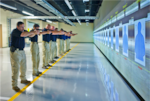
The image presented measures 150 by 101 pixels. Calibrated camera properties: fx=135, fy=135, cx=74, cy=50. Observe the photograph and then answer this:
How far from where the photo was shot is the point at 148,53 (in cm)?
311

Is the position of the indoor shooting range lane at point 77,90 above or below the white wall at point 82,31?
below

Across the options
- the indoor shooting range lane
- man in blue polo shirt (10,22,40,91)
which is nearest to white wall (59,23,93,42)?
the indoor shooting range lane

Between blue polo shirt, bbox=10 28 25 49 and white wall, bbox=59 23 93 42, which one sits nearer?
blue polo shirt, bbox=10 28 25 49

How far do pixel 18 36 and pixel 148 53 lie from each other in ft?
12.2

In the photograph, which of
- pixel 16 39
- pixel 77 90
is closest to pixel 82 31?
pixel 16 39

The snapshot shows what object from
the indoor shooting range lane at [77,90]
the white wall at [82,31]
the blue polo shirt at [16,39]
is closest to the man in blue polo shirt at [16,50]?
the blue polo shirt at [16,39]

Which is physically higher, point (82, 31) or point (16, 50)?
point (82, 31)

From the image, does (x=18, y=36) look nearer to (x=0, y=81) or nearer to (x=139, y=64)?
(x=0, y=81)

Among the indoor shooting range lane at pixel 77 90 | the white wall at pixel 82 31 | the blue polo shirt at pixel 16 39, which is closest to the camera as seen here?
the indoor shooting range lane at pixel 77 90

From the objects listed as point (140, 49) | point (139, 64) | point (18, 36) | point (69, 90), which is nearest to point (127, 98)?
point (139, 64)

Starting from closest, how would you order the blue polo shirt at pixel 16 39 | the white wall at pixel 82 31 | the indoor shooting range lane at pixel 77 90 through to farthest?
the indoor shooting range lane at pixel 77 90 < the blue polo shirt at pixel 16 39 < the white wall at pixel 82 31

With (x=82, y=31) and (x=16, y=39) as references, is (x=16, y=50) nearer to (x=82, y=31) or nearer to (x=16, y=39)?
(x=16, y=39)

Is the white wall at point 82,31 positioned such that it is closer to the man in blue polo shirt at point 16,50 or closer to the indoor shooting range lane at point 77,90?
the indoor shooting range lane at point 77,90

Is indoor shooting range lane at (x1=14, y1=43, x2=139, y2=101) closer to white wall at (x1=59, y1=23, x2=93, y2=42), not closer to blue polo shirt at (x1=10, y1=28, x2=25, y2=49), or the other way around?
blue polo shirt at (x1=10, y1=28, x2=25, y2=49)
